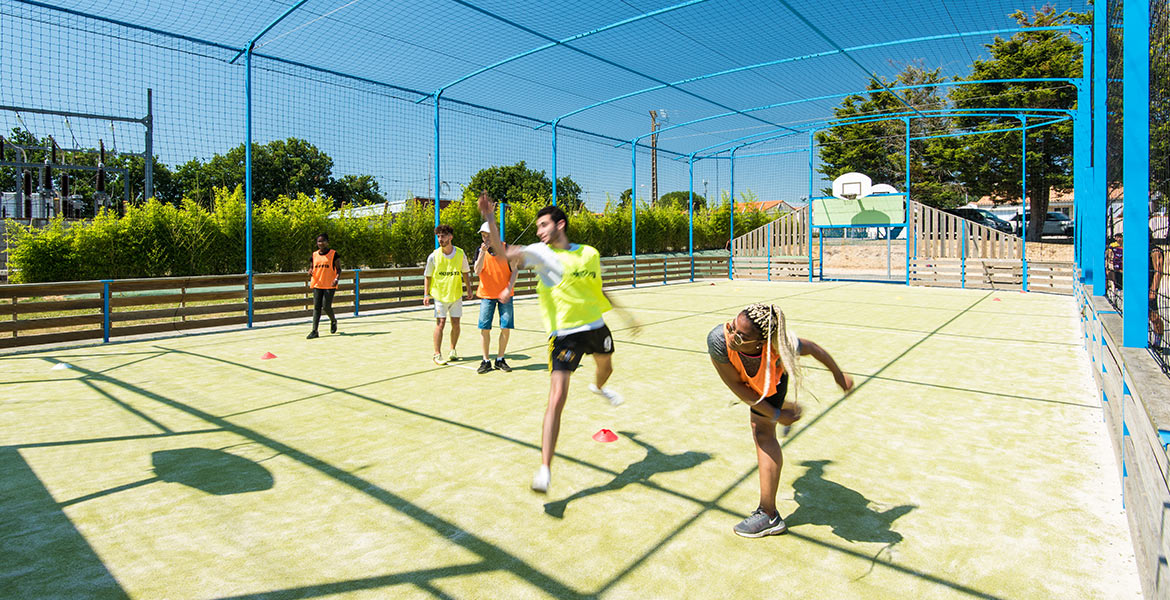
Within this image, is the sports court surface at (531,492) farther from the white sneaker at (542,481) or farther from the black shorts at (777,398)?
the black shorts at (777,398)

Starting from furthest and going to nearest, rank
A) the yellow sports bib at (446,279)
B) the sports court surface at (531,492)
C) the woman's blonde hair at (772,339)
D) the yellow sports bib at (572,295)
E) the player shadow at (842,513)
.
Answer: the yellow sports bib at (446,279)
the yellow sports bib at (572,295)
the player shadow at (842,513)
the woman's blonde hair at (772,339)
the sports court surface at (531,492)

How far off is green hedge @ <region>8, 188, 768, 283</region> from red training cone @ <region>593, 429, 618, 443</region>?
25.4 ft

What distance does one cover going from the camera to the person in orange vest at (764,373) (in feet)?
10.00

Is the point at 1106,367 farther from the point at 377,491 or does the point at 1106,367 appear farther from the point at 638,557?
the point at 377,491

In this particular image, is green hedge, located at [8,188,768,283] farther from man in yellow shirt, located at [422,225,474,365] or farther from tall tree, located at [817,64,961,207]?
tall tree, located at [817,64,961,207]

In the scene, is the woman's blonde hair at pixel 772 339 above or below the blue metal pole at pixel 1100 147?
below

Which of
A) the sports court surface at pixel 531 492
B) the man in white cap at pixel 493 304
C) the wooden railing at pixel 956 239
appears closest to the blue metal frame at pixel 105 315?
the sports court surface at pixel 531 492

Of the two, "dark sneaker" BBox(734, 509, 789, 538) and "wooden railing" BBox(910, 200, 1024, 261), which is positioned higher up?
"wooden railing" BBox(910, 200, 1024, 261)

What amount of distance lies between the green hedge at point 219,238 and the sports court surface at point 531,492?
281 inches

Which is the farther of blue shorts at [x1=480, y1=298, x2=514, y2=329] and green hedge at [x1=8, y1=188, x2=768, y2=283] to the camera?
green hedge at [x1=8, y1=188, x2=768, y2=283]

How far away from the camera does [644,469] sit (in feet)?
13.9

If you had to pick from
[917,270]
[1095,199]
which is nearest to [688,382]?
[1095,199]

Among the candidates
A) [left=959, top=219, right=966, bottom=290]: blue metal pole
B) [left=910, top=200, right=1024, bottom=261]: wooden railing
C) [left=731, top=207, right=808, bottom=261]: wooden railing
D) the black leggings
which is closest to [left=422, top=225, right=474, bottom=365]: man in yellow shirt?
the black leggings

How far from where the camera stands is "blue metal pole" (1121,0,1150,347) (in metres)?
3.75
